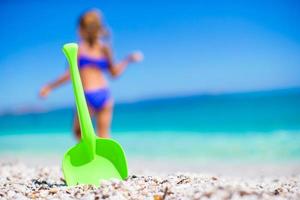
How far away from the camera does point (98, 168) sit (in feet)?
9.03

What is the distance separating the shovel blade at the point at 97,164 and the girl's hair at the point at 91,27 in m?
1.75

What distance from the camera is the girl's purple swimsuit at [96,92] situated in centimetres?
424

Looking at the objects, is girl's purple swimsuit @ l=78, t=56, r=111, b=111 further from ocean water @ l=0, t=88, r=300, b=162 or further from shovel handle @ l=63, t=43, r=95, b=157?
ocean water @ l=0, t=88, r=300, b=162

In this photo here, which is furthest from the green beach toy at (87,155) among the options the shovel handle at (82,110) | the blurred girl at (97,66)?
the blurred girl at (97,66)

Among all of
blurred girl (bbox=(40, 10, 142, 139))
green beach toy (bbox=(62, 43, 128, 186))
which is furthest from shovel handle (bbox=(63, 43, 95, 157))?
blurred girl (bbox=(40, 10, 142, 139))

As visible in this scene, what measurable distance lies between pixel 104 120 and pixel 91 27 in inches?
30.3

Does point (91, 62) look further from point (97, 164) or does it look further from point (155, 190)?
point (155, 190)

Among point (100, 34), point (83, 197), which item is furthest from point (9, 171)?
point (83, 197)

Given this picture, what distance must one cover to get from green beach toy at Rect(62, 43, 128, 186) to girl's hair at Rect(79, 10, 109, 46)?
1553mm

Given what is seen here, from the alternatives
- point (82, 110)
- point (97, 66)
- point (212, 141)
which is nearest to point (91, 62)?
point (97, 66)

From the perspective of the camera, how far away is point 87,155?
278 centimetres

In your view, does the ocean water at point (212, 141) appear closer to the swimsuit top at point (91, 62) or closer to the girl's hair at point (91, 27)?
the swimsuit top at point (91, 62)

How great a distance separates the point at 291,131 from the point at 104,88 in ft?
16.6

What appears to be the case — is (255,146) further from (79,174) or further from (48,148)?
(79,174)
